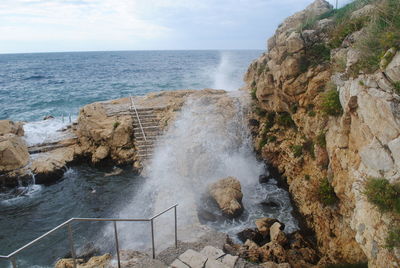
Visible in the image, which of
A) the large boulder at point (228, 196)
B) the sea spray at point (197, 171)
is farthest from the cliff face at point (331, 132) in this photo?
the large boulder at point (228, 196)

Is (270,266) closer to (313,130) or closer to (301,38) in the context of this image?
(313,130)

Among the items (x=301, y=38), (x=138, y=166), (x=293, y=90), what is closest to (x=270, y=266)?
(x=293, y=90)

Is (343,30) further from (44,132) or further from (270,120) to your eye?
(44,132)

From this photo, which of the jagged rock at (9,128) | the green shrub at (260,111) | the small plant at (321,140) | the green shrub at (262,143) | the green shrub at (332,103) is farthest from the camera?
the jagged rock at (9,128)

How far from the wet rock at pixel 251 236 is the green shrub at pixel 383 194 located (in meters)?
4.92

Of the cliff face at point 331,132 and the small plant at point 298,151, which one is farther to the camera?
the small plant at point 298,151

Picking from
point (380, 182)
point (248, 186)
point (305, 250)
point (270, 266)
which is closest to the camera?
point (380, 182)

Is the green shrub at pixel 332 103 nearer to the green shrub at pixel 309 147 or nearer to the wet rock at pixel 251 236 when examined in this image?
the green shrub at pixel 309 147

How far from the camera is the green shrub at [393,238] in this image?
188 inches

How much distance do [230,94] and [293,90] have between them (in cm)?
664

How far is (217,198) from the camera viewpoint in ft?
37.4

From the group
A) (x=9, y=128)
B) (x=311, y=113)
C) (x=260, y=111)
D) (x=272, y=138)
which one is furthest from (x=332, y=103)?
(x=9, y=128)

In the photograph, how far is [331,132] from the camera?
8531 mm

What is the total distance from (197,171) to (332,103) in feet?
23.3
